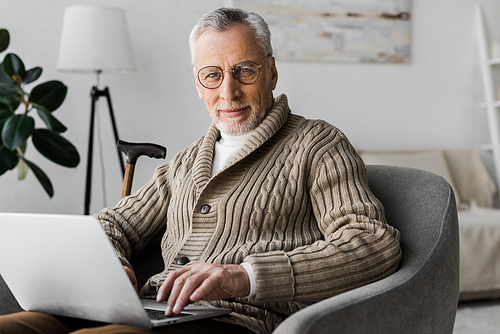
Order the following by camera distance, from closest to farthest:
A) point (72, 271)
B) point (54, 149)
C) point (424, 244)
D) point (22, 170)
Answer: point (72, 271) < point (424, 244) < point (54, 149) < point (22, 170)

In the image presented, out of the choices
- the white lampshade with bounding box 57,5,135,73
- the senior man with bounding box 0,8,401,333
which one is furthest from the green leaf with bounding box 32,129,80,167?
the senior man with bounding box 0,8,401,333

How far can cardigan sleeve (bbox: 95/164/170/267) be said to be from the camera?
4.58 ft

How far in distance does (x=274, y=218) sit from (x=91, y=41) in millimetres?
1872

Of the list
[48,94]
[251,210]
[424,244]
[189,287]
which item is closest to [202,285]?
[189,287]

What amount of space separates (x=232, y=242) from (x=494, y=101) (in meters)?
3.01

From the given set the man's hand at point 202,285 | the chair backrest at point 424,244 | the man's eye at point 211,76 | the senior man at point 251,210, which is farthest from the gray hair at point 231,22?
the man's hand at point 202,285

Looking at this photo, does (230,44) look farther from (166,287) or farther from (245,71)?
(166,287)

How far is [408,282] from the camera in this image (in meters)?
1.00

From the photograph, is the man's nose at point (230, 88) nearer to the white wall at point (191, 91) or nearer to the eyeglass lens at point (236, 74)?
the eyeglass lens at point (236, 74)

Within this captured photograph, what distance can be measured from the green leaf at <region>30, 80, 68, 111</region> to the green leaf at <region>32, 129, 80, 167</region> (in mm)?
139

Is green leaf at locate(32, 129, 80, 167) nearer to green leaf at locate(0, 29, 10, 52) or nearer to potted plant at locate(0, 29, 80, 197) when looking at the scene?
potted plant at locate(0, 29, 80, 197)

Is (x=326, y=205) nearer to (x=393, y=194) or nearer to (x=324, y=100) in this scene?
(x=393, y=194)

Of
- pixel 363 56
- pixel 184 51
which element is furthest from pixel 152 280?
pixel 363 56

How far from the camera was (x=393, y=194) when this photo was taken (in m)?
1.32
